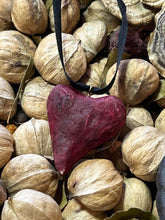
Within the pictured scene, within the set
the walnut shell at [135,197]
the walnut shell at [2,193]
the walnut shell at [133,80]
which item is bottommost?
the walnut shell at [135,197]

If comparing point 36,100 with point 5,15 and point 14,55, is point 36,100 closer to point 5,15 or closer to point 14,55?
point 14,55

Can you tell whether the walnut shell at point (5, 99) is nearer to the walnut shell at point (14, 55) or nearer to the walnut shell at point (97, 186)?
the walnut shell at point (14, 55)

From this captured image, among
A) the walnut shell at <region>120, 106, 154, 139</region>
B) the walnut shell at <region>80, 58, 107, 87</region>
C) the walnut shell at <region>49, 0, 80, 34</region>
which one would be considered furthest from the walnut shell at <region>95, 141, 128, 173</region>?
the walnut shell at <region>49, 0, 80, 34</region>

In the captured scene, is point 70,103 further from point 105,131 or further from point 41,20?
point 41,20

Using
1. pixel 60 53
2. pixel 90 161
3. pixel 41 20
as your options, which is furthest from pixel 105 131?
pixel 41 20

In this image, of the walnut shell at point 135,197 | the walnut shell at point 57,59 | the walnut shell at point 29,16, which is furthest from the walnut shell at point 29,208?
the walnut shell at point 29,16

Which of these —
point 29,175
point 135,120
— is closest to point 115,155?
point 135,120
